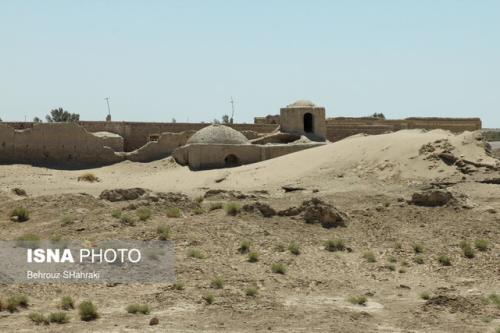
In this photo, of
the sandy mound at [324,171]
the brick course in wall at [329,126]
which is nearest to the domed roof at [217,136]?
the sandy mound at [324,171]

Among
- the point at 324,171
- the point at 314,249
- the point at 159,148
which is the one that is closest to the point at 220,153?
the point at 159,148

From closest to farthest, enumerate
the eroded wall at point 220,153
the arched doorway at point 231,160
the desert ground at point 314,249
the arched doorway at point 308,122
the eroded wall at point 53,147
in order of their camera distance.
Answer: the desert ground at point 314,249
the eroded wall at point 220,153
the arched doorway at point 231,160
the eroded wall at point 53,147
the arched doorway at point 308,122

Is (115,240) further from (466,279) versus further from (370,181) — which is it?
(370,181)

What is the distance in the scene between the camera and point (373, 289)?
13.4 metres

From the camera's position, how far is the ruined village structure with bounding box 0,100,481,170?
32.1 metres

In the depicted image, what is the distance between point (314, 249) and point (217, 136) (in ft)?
57.3

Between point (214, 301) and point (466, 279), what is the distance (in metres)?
4.82

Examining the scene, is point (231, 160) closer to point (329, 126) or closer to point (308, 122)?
point (308, 122)

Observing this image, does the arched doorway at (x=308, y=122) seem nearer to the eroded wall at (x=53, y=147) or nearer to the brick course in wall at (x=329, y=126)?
the brick course in wall at (x=329, y=126)

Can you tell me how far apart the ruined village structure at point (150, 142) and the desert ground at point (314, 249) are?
5270 mm

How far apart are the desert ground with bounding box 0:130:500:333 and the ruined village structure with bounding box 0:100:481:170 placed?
5.27 meters

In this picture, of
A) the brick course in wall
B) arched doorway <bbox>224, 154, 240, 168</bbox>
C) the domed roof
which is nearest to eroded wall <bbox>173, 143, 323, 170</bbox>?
arched doorway <bbox>224, 154, 240, 168</bbox>
